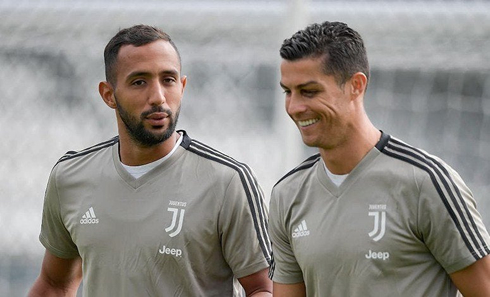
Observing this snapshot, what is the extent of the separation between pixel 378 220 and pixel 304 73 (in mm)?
616

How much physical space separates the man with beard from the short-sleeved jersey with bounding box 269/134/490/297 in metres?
0.34

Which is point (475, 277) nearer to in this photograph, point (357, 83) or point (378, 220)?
point (378, 220)

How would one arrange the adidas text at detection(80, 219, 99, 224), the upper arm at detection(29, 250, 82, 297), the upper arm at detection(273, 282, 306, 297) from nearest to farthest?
1. the upper arm at detection(273, 282, 306, 297)
2. the adidas text at detection(80, 219, 99, 224)
3. the upper arm at detection(29, 250, 82, 297)

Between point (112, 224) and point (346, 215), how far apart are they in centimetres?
110

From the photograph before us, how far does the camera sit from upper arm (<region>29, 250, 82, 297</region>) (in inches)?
Result: 192

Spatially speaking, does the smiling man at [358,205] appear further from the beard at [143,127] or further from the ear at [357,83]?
the beard at [143,127]

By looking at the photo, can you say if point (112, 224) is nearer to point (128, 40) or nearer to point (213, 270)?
point (213, 270)

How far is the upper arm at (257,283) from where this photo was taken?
434cm

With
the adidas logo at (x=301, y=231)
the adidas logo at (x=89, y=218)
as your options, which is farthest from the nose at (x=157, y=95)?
the adidas logo at (x=301, y=231)

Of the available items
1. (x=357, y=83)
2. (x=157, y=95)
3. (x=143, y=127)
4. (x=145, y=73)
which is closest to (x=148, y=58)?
(x=145, y=73)

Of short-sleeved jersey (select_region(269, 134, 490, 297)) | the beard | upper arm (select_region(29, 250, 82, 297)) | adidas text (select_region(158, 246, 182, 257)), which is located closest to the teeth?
A: short-sleeved jersey (select_region(269, 134, 490, 297))

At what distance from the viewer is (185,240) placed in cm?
428

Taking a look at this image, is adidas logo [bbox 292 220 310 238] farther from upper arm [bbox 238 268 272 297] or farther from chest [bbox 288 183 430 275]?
upper arm [bbox 238 268 272 297]

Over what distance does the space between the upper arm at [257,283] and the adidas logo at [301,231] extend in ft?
1.29
